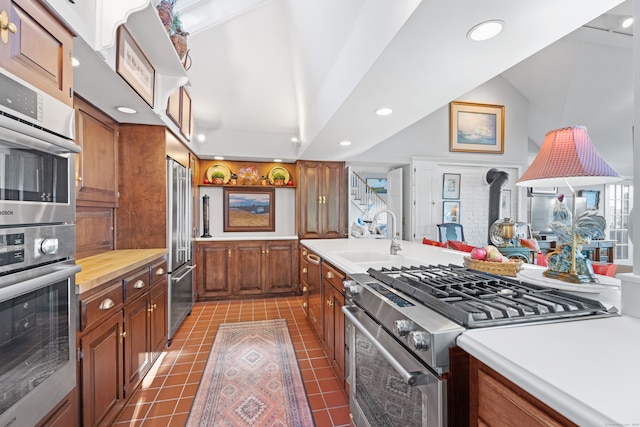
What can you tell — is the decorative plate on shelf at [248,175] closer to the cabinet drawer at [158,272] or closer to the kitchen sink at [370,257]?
the cabinet drawer at [158,272]

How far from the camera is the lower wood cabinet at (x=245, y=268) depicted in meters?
4.12

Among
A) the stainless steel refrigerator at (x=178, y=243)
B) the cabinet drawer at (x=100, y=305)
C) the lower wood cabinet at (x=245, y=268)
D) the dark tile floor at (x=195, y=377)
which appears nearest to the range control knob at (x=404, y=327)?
the dark tile floor at (x=195, y=377)

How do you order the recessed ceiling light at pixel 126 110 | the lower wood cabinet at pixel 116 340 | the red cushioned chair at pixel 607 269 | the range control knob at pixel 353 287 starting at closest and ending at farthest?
the lower wood cabinet at pixel 116 340
the range control knob at pixel 353 287
the red cushioned chair at pixel 607 269
the recessed ceiling light at pixel 126 110

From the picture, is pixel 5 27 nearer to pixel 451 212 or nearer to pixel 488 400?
pixel 488 400

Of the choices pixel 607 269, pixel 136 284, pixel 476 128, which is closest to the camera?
pixel 607 269

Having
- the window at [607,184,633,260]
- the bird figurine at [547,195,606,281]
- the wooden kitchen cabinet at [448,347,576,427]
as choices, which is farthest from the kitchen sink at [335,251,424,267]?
the window at [607,184,633,260]

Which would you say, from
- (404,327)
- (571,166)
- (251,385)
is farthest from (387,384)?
(251,385)

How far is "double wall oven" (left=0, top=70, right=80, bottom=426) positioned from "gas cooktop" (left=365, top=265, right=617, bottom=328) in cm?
132

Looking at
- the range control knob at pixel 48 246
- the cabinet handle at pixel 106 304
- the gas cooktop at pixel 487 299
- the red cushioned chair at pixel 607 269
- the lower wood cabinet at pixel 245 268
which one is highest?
the range control knob at pixel 48 246

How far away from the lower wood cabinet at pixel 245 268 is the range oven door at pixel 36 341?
2.95 metres

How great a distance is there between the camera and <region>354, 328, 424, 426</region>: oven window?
3.34ft

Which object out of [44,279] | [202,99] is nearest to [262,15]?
[202,99]

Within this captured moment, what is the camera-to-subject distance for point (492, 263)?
5.24 ft

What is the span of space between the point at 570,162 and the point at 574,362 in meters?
0.86
